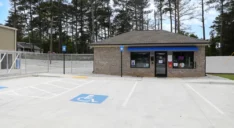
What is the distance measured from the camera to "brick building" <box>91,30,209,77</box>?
14.6 meters

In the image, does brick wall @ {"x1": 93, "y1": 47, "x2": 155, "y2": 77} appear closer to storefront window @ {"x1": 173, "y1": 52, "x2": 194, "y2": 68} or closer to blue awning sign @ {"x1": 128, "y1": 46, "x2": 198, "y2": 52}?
blue awning sign @ {"x1": 128, "y1": 46, "x2": 198, "y2": 52}

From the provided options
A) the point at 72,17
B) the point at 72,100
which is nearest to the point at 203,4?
the point at 72,17

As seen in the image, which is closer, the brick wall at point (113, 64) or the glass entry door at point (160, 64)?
the glass entry door at point (160, 64)

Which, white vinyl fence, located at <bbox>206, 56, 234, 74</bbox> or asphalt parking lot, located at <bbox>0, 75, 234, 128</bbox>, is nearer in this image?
asphalt parking lot, located at <bbox>0, 75, 234, 128</bbox>

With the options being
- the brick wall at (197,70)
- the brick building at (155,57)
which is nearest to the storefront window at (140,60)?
the brick building at (155,57)

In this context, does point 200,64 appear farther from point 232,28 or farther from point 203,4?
point 232,28

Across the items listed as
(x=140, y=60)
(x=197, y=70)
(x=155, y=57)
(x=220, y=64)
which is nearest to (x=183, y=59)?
(x=197, y=70)

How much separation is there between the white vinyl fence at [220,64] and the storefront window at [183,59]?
670cm

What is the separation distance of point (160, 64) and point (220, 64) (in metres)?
8.85

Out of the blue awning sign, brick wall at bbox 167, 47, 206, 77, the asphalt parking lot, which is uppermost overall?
the blue awning sign

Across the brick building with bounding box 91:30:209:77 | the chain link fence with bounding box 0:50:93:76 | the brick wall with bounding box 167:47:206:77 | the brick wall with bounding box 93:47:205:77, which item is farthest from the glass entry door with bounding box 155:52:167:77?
the chain link fence with bounding box 0:50:93:76

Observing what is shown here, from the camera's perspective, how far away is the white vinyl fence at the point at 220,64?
62.3 ft

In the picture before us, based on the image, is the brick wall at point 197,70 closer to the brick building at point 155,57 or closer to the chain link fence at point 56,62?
the brick building at point 155,57

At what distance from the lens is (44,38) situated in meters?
43.8
